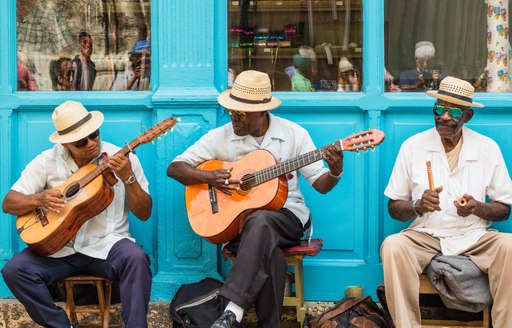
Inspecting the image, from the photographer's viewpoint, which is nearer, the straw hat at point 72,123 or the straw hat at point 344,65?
the straw hat at point 72,123

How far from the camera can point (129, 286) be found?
15.8ft

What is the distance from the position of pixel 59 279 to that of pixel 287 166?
1447 mm

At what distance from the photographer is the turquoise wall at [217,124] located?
17.9 ft

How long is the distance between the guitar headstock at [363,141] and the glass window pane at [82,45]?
5.56ft

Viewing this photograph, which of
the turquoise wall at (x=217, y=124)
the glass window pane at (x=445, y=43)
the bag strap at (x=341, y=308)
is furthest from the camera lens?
the glass window pane at (x=445, y=43)

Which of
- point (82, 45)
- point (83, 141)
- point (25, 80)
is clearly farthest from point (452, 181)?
point (25, 80)

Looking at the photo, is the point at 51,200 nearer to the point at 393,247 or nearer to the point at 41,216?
the point at 41,216

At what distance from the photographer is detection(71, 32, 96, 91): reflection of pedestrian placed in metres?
5.84

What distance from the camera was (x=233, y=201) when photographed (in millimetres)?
4953

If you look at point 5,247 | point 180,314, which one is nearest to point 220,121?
point 180,314

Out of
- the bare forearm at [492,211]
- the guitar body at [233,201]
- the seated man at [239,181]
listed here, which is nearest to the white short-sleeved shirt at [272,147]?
the seated man at [239,181]

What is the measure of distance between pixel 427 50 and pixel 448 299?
175 cm

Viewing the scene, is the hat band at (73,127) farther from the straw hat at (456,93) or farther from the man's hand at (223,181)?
the straw hat at (456,93)

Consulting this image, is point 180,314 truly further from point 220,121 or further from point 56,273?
point 220,121
